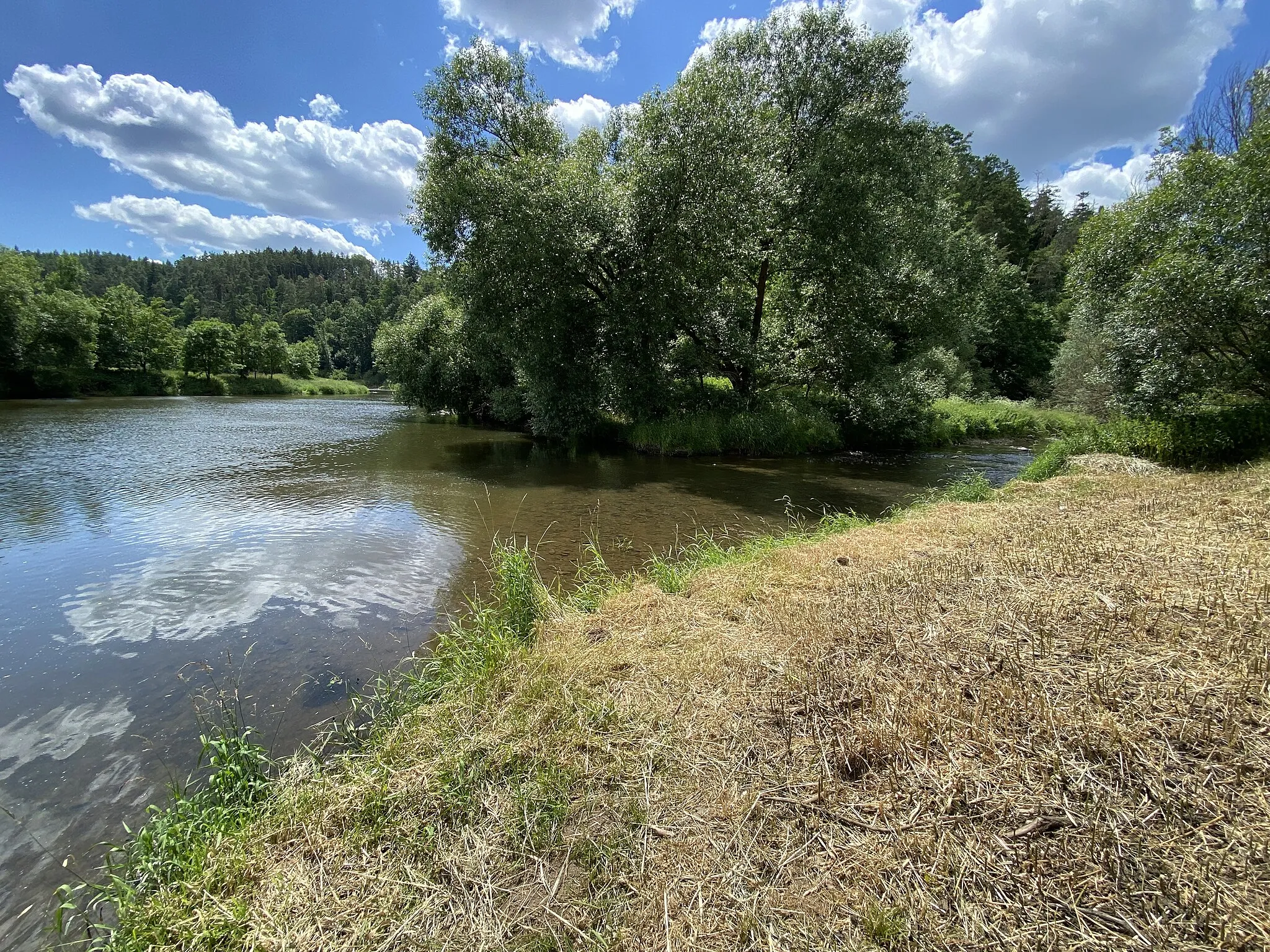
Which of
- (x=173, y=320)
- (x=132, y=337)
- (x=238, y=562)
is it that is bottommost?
(x=238, y=562)

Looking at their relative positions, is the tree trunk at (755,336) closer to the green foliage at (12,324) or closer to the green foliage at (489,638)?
the green foliage at (489,638)

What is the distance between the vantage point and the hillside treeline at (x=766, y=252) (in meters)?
13.3

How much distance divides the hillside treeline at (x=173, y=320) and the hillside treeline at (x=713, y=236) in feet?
53.1

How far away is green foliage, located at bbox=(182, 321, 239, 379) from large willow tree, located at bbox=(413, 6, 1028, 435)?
54.7 m

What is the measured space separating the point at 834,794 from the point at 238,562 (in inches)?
382

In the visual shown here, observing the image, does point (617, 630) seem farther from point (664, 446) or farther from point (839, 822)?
point (664, 446)

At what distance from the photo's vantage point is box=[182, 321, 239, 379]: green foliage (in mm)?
60969

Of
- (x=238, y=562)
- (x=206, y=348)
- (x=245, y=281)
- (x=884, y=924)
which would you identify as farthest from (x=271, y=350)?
(x=245, y=281)

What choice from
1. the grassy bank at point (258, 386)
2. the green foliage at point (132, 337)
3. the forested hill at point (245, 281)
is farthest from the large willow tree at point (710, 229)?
the forested hill at point (245, 281)

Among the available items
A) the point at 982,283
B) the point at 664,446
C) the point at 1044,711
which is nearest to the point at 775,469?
the point at 664,446

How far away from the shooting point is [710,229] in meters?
17.9

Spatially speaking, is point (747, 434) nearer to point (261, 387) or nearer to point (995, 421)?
point (995, 421)

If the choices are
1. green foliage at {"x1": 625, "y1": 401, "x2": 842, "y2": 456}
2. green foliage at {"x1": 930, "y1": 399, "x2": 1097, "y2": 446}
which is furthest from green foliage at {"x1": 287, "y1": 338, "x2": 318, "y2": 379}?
green foliage at {"x1": 930, "y1": 399, "x2": 1097, "y2": 446}

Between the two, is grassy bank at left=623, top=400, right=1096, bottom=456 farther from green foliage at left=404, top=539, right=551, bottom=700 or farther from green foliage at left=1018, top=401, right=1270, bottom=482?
green foliage at left=404, top=539, right=551, bottom=700
